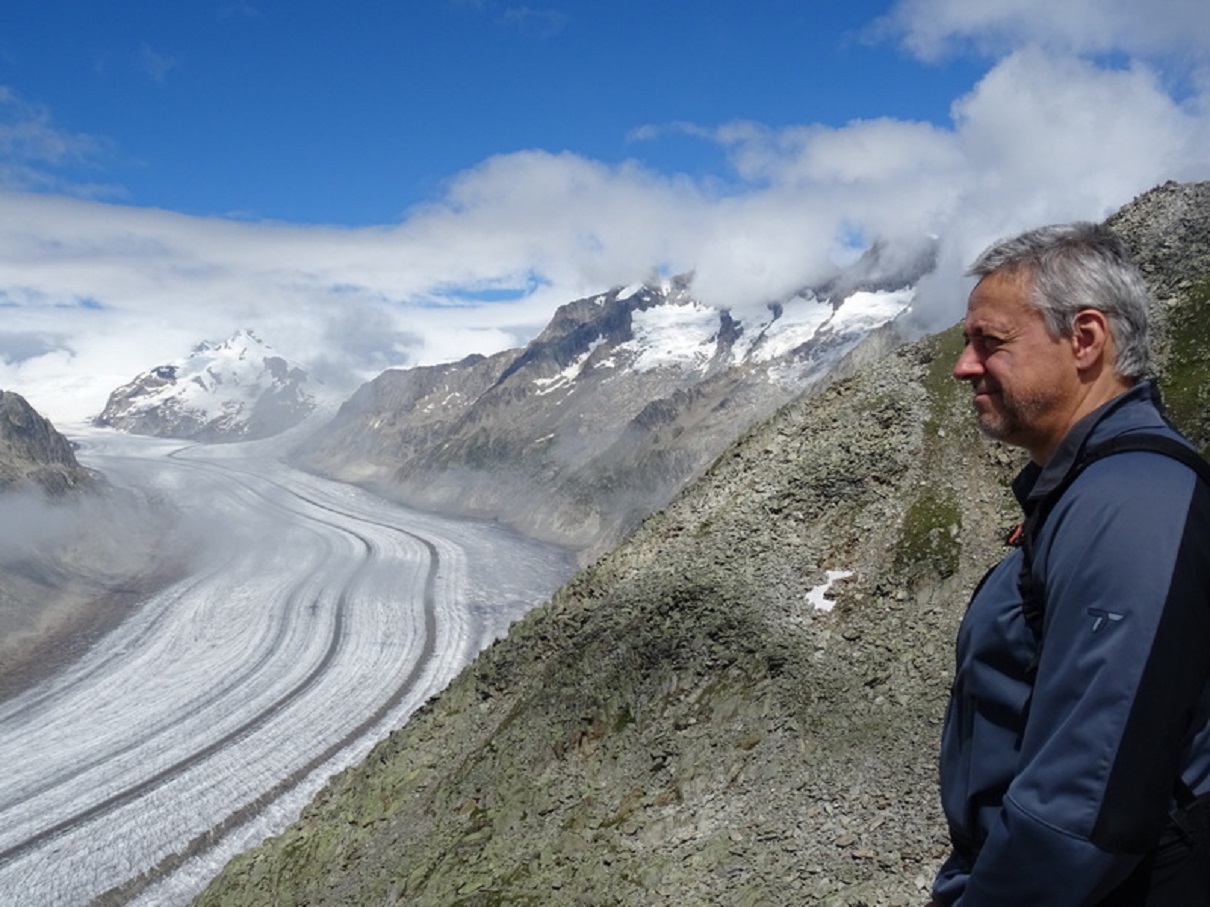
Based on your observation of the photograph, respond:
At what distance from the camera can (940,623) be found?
21.7 meters

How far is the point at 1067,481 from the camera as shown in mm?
3676

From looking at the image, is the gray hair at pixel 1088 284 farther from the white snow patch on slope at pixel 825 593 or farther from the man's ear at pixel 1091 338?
the white snow patch on slope at pixel 825 593

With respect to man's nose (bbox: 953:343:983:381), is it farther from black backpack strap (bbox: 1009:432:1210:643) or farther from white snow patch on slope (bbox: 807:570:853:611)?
white snow patch on slope (bbox: 807:570:853:611)

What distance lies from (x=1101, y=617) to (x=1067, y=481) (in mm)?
707

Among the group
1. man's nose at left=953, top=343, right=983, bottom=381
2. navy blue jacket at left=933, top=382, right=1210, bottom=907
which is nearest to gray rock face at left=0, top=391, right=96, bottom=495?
man's nose at left=953, top=343, right=983, bottom=381

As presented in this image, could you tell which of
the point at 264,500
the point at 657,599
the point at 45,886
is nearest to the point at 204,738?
the point at 45,886

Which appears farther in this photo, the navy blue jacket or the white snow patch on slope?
the white snow patch on slope

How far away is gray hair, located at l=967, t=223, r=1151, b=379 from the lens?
395cm

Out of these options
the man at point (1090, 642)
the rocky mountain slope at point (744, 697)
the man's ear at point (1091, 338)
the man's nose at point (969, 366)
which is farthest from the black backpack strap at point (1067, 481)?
the rocky mountain slope at point (744, 697)

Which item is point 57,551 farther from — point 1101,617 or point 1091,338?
point 1101,617

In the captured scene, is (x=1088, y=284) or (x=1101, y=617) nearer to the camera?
(x=1101, y=617)

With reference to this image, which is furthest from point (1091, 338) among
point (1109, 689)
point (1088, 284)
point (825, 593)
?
point (825, 593)

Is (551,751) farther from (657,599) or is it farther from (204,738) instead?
(204,738)

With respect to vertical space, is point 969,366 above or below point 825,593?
above
